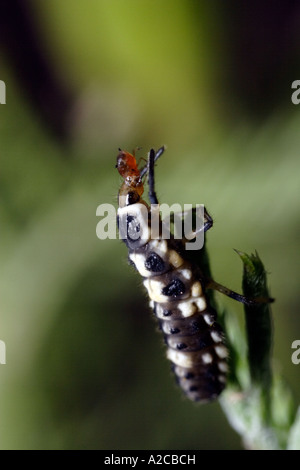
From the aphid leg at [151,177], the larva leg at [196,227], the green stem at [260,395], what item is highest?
the aphid leg at [151,177]

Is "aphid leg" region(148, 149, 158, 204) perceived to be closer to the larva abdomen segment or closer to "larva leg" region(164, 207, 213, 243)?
"larva leg" region(164, 207, 213, 243)

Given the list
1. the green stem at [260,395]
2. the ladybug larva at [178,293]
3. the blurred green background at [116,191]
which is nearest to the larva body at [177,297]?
the ladybug larva at [178,293]

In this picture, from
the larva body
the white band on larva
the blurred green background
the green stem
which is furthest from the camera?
the blurred green background

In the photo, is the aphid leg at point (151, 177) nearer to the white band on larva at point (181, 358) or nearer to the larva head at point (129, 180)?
the larva head at point (129, 180)

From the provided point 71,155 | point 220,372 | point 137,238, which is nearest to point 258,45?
point 71,155

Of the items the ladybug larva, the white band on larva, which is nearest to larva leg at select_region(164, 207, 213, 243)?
the ladybug larva
